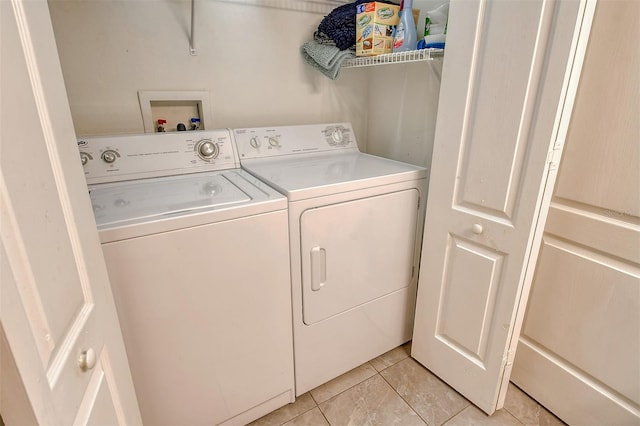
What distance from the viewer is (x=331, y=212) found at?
4.57 ft

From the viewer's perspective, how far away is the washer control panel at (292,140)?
1781 mm

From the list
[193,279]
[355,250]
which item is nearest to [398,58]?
[355,250]

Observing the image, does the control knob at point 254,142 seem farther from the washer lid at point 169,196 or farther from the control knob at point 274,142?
the washer lid at point 169,196

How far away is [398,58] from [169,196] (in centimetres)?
119

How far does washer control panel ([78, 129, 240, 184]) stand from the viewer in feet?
4.75

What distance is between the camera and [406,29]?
1.66m

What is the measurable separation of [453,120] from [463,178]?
241 mm

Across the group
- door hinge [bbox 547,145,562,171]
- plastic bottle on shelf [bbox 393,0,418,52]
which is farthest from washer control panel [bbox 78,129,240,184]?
door hinge [bbox 547,145,562,171]

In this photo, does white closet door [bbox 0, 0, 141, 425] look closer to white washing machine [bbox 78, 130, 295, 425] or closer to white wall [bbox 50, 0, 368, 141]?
white washing machine [bbox 78, 130, 295, 425]

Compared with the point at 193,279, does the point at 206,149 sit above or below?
above

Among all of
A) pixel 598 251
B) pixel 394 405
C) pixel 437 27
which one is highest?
pixel 437 27

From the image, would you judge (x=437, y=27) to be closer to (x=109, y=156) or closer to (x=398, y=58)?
(x=398, y=58)

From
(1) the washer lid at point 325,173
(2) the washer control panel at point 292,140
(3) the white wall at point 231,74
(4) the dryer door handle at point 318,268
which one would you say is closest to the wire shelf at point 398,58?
(3) the white wall at point 231,74

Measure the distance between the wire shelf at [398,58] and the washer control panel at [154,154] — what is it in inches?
30.1
